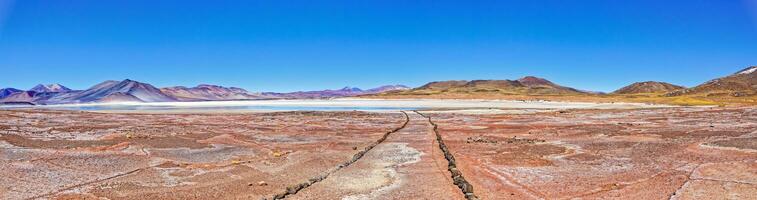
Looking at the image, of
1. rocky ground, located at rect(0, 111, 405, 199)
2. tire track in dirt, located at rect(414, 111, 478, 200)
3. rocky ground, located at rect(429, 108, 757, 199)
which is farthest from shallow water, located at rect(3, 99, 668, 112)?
tire track in dirt, located at rect(414, 111, 478, 200)

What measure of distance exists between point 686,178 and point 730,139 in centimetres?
1193

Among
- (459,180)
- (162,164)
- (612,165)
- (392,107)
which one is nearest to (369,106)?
(392,107)

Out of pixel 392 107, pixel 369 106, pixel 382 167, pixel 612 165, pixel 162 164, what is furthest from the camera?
pixel 369 106

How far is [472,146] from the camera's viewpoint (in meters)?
22.6

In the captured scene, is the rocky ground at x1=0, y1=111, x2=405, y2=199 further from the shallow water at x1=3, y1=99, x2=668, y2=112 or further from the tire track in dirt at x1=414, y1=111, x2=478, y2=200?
the shallow water at x1=3, y1=99, x2=668, y2=112

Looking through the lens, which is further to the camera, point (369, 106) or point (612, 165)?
point (369, 106)

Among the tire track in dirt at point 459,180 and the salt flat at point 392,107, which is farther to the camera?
the salt flat at point 392,107

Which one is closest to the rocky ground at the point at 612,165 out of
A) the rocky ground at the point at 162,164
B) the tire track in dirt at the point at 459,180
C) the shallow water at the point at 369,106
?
the tire track in dirt at the point at 459,180

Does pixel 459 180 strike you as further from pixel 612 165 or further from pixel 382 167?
pixel 612 165

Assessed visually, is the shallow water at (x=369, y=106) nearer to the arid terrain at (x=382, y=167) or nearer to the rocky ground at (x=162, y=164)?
the rocky ground at (x=162, y=164)

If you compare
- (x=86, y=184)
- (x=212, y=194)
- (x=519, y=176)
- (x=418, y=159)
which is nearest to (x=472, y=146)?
(x=418, y=159)

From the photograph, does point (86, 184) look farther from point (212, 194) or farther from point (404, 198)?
point (404, 198)

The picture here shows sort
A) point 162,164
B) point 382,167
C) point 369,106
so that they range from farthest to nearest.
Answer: point 369,106 → point 162,164 → point 382,167

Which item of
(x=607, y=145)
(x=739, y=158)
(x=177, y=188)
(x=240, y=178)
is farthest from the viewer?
(x=607, y=145)
